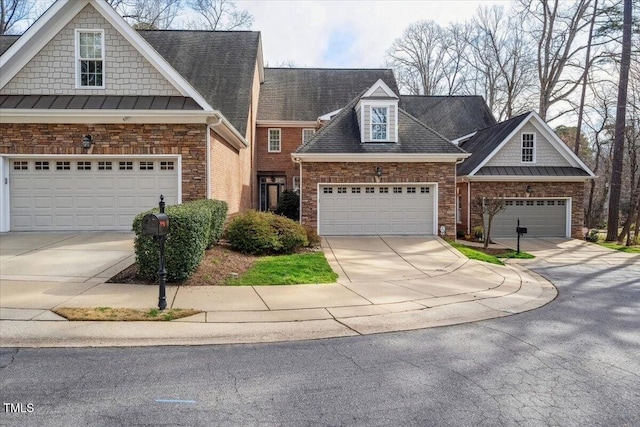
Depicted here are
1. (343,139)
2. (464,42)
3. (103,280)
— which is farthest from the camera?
(464,42)

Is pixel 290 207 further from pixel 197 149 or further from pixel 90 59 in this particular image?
pixel 90 59

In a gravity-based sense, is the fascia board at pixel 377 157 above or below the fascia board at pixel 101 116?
below

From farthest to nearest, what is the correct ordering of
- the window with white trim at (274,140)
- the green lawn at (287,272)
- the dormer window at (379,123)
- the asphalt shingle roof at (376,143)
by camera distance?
the window with white trim at (274,140) → the dormer window at (379,123) → the asphalt shingle roof at (376,143) → the green lawn at (287,272)

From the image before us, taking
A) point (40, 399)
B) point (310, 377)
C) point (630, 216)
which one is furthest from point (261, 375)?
→ point (630, 216)

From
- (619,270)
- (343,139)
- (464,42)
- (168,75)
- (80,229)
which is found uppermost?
(464,42)

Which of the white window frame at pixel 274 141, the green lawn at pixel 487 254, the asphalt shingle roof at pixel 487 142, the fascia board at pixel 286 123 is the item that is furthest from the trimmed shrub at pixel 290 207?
the asphalt shingle roof at pixel 487 142

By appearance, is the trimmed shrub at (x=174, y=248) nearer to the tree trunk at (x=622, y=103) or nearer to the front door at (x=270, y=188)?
the front door at (x=270, y=188)

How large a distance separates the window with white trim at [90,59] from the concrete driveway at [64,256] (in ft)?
15.5

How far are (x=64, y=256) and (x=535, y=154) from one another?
19.4 metres

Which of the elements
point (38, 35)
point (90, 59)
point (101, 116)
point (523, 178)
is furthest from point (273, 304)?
point (523, 178)

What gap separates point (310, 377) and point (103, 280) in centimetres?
549

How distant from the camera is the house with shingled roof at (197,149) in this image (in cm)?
1255

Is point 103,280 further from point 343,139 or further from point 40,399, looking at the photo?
point 343,139

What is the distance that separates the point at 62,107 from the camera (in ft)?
40.4
